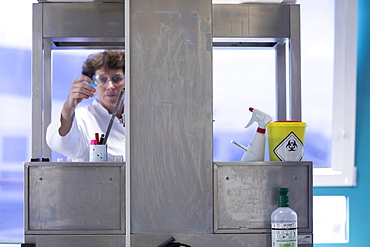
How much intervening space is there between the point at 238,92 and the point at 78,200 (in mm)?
773

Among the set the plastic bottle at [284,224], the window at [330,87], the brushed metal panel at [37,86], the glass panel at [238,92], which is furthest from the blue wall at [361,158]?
the brushed metal panel at [37,86]

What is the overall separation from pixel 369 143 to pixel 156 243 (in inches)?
43.1

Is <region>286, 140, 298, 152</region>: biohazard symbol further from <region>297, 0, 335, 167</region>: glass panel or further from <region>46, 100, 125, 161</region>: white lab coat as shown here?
<region>297, 0, 335, 167</region>: glass panel

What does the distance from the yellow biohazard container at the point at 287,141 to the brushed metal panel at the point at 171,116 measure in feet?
0.59

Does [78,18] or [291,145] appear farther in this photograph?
[78,18]

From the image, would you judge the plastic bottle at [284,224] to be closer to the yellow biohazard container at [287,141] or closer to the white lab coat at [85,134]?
the yellow biohazard container at [287,141]

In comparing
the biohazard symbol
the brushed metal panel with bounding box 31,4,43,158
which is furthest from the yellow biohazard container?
the brushed metal panel with bounding box 31,4,43,158

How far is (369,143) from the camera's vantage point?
197cm

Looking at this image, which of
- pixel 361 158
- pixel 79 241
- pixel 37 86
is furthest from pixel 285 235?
pixel 361 158

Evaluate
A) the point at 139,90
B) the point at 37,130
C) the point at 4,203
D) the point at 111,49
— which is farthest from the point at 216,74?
the point at 4,203

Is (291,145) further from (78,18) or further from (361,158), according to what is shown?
(361,158)

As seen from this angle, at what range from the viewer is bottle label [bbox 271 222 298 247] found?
122 cm

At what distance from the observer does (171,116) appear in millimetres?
1276

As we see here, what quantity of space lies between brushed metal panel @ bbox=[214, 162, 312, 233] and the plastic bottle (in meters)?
0.03
